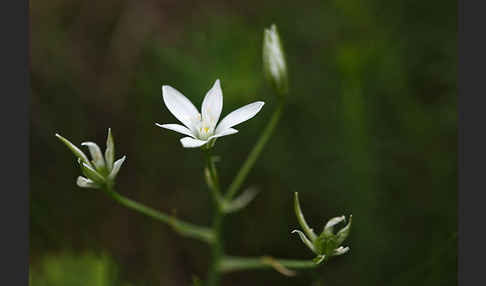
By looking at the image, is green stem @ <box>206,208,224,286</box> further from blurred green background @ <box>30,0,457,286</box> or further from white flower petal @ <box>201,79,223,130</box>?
blurred green background @ <box>30,0,457,286</box>

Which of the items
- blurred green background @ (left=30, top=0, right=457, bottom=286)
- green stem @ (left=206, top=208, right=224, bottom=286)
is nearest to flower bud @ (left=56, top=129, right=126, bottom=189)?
green stem @ (left=206, top=208, right=224, bottom=286)

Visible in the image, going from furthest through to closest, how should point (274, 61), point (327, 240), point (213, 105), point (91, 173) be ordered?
point (274, 61)
point (213, 105)
point (91, 173)
point (327, 240)

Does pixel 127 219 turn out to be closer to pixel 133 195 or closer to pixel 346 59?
pixel 133 195

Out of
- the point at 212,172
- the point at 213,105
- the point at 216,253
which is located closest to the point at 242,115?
the point at 213,105

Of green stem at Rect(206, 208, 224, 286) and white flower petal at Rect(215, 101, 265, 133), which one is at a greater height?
white flower petal at Rect(215, 101, 265, 133)

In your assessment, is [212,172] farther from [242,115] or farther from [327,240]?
[327,240]
